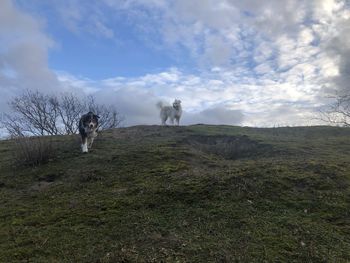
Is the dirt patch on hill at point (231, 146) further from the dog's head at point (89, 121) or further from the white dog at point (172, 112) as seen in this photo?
the white dog at point (172, 112)

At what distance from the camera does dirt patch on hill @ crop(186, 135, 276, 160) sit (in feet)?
48.7

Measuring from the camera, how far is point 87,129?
14.1m

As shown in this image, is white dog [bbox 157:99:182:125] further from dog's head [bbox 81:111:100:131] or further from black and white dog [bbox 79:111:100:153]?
dog's head [bbox 81:111:100:131]

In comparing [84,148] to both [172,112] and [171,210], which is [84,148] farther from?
[172,112]

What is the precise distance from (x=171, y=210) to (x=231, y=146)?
28.6 feet

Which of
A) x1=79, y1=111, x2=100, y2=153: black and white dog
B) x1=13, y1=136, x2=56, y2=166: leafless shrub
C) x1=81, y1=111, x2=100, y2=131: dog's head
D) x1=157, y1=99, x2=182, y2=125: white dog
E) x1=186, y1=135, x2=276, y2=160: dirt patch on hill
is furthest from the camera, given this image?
x1=157, y1=99, x2=182, y2=125: white dog

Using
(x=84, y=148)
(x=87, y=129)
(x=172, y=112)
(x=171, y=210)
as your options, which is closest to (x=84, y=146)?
(x=84, y=148)

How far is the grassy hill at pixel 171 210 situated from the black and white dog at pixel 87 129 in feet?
2.69

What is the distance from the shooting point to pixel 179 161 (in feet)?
39.6

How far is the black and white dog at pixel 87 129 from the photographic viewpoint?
45.8 feet

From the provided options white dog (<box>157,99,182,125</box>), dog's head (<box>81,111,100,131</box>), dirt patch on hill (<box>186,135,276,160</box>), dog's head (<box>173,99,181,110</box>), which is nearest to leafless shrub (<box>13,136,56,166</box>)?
dog's head (<box>81,111,100,131</box>)

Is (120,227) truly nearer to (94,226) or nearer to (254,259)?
(94,226)

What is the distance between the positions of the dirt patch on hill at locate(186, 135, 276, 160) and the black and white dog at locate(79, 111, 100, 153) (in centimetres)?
421

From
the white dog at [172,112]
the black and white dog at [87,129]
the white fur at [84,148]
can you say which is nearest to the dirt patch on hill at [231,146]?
the black and white dog at [87,129]
